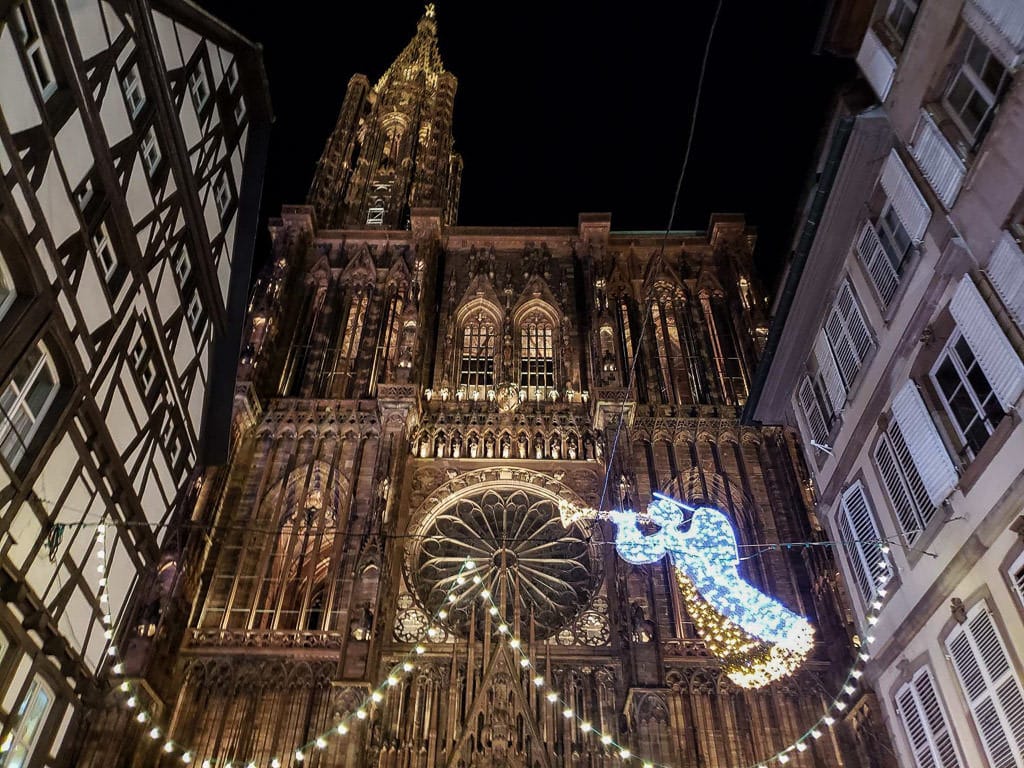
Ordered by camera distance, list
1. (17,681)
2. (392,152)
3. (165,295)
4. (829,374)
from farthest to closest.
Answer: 1. (392,152)
2. (165,295)
3. (829,374)
4. (17,681)

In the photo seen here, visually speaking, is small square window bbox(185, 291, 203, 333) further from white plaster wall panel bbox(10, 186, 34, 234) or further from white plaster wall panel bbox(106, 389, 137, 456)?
white plaster wall panel bbox(10, 186, 34, 234)

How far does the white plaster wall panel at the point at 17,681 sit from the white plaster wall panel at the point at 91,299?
465 centimetres

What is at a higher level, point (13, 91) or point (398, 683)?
point (13, 91)

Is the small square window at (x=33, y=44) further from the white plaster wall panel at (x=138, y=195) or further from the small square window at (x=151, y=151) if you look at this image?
the small square window at (x=151, y=151)

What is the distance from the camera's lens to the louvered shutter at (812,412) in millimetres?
14391

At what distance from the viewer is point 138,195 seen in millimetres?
13125

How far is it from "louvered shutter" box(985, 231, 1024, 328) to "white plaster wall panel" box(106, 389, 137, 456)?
485 inches

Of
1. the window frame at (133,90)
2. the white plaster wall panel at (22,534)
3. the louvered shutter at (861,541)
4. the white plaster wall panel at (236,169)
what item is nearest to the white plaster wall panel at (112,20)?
the window frame at (133,90)

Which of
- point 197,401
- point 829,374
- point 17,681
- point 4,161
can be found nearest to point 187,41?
point 4,161

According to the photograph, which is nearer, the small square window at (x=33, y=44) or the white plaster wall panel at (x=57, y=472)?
the small square window at (x=33, y=44)

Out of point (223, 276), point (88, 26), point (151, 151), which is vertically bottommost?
point (88, 26)

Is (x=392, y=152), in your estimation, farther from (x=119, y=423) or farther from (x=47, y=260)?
(x=47, y=260)

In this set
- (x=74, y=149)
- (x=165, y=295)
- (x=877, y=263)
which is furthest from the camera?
(x=165, y=295)

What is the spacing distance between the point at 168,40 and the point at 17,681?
10.3m
